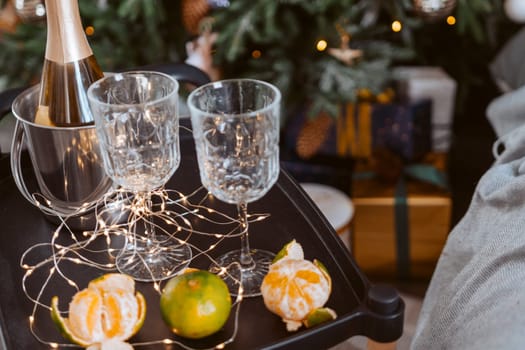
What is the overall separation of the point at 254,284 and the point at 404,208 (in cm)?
81

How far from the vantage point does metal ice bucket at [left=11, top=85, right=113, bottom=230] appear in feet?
2.52

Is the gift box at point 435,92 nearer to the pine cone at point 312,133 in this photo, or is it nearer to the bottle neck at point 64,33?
the pine cone at point 312,133

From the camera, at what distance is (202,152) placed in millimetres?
683

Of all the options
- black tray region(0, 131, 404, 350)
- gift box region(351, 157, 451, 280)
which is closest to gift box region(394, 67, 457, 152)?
gift box region(351, 157, 451, 280)

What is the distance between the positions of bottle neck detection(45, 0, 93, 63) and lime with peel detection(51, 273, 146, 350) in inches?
11.6

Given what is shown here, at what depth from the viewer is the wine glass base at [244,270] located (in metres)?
0.72

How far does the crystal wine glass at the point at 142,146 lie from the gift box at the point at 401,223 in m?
0.76

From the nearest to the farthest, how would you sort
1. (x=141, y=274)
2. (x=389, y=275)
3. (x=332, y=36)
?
1. (x=141, y=274)
2. (x=332, y=36)
3. (x=389, y=275)

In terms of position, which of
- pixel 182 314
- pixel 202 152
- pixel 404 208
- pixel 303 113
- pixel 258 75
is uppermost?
pixel 202 152

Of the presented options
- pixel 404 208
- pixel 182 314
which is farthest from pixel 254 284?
pixel 404 208

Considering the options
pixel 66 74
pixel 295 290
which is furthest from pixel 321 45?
pixel 295 290

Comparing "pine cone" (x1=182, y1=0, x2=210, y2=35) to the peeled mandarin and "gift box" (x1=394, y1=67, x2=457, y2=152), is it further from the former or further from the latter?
the peeled mandarin

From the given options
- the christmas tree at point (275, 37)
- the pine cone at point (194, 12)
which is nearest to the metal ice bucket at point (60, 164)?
the christmas tree at point (275, 37)

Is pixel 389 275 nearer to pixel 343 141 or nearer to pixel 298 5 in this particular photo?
pixel 343 141
